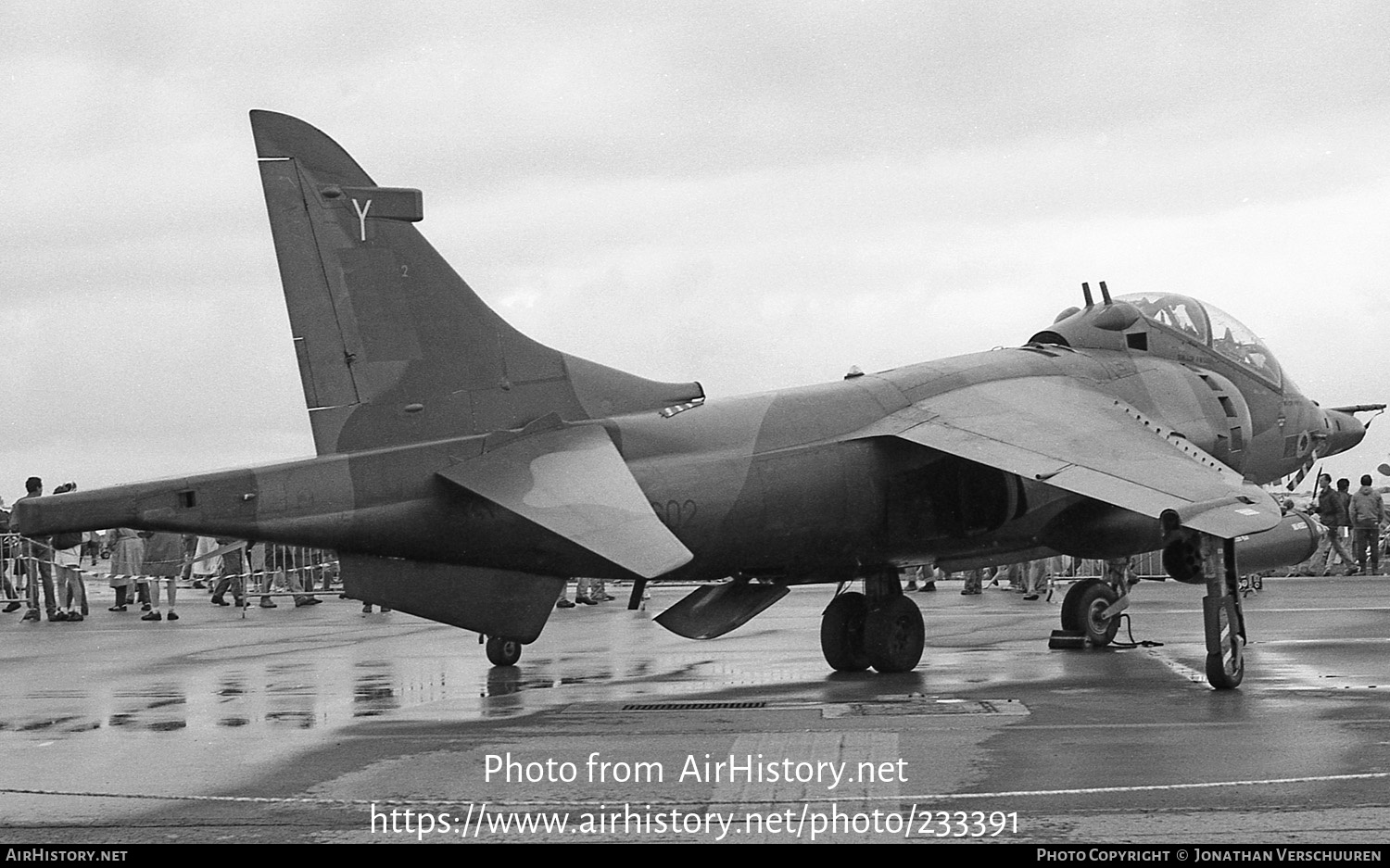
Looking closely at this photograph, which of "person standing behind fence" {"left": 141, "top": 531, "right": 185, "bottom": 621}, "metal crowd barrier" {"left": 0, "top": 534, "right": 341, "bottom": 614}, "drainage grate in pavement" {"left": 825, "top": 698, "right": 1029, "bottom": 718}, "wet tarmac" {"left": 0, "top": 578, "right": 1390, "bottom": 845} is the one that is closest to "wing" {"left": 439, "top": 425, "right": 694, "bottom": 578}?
"wet tarmac" {"left": 0, "top": 578, "right": 1390, "bottom": 845}

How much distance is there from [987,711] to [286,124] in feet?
25.7

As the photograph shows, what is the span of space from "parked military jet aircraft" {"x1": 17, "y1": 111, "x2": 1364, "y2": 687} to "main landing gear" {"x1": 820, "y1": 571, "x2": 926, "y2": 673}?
31mm

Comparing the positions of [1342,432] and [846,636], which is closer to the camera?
[846,636]

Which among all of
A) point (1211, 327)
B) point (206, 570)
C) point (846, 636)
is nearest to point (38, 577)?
point (206, 570)

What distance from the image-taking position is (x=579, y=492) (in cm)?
1353

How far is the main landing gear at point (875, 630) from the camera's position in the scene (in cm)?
1752

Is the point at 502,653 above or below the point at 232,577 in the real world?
below

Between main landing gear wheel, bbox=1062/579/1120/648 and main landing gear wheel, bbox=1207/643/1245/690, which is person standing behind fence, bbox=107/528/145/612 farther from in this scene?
main landing gear wheel, bbox=1207/643/1245/690

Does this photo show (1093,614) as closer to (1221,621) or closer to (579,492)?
(1221,621)

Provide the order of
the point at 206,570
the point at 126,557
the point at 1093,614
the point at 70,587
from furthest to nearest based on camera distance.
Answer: the point at 206,570 → the point at 126,557 → the point at 70,587 → the point at 1093,614

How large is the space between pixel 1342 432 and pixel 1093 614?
5104 millimetres

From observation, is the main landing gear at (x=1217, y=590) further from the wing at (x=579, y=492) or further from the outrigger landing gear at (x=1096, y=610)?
the wing at (x=579, y=492)

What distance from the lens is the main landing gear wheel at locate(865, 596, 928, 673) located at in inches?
688
